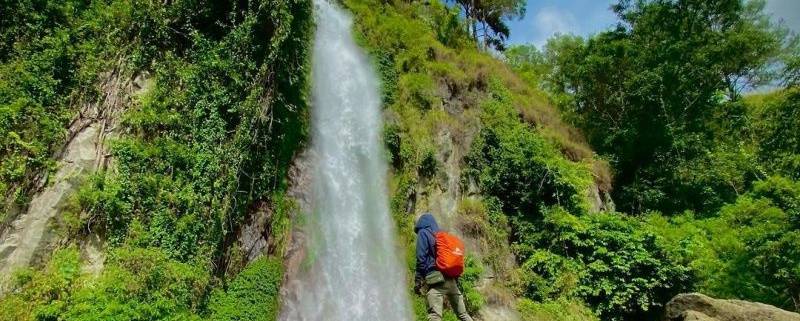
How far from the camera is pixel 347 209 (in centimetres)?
1020

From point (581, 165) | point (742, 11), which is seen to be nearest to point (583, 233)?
point (581, 165)

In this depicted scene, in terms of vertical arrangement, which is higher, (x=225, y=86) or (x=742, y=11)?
(x=742, y=11)

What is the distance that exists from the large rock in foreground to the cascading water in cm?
573

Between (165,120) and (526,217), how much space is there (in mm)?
9627

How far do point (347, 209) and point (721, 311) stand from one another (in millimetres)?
7539

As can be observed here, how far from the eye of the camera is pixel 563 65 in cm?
2508

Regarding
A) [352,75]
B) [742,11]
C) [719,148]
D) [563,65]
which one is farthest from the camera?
[563,65]

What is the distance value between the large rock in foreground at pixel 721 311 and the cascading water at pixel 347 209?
5.73 meters

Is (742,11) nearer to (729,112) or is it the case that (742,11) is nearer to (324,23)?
(729,112)

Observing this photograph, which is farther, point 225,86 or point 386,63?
point 386,63

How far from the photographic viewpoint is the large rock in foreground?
9.78m

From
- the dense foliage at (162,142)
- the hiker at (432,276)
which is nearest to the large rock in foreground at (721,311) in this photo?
the hiker at (432,276)

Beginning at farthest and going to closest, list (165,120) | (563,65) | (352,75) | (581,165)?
(563,65)
(581,165)
(352,75)
(165,120)

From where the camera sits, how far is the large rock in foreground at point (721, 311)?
9781 mm
